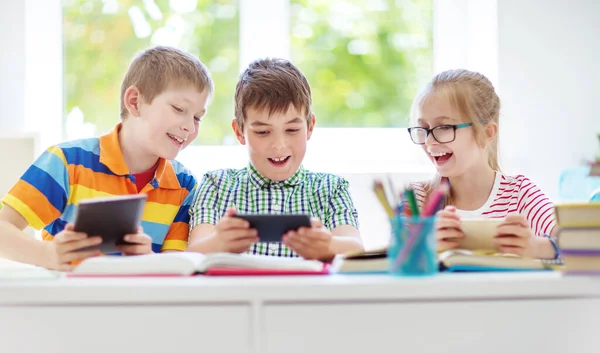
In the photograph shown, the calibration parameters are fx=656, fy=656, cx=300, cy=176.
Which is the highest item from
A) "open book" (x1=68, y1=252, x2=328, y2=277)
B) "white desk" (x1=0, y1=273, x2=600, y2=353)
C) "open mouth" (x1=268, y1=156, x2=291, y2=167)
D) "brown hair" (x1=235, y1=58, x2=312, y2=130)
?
"brown hair" (x1=235, y1=58, x2=312, y2=130)

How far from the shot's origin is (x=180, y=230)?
1656 mm

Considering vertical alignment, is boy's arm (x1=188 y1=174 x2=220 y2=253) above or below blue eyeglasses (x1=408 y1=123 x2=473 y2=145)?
below

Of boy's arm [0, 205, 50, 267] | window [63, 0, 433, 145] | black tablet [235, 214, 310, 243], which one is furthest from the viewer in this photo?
window [63, 0, 433, 145]

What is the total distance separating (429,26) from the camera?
2.89m

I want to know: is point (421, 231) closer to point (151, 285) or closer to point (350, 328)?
point (350, 328)

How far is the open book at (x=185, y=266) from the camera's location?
0.92 m

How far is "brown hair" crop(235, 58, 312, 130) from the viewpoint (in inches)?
62.4

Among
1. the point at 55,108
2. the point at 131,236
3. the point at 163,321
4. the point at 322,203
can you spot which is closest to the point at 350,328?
the point at 163,321

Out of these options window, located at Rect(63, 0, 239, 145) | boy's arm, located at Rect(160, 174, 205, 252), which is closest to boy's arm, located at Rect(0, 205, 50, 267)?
boy's arm, located at Rect(160, 174, 205, 252)

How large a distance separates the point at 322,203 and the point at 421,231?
0.78m

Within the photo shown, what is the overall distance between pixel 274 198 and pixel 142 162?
14.1 inches

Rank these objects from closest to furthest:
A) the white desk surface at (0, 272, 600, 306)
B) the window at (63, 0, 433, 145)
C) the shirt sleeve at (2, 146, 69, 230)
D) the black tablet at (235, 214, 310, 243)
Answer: the white desk surface at (0, 272, 600, 306) < the black tablet at (235, 214, 310, 243) < the shirt sleeve at (2, 146, 69, 230) < the window at (63, 0, 433, 145)

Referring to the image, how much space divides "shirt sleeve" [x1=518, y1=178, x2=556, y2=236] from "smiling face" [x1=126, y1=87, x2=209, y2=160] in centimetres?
87

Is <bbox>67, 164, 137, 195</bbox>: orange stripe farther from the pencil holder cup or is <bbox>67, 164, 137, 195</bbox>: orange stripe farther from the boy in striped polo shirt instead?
the pencil holder cup
